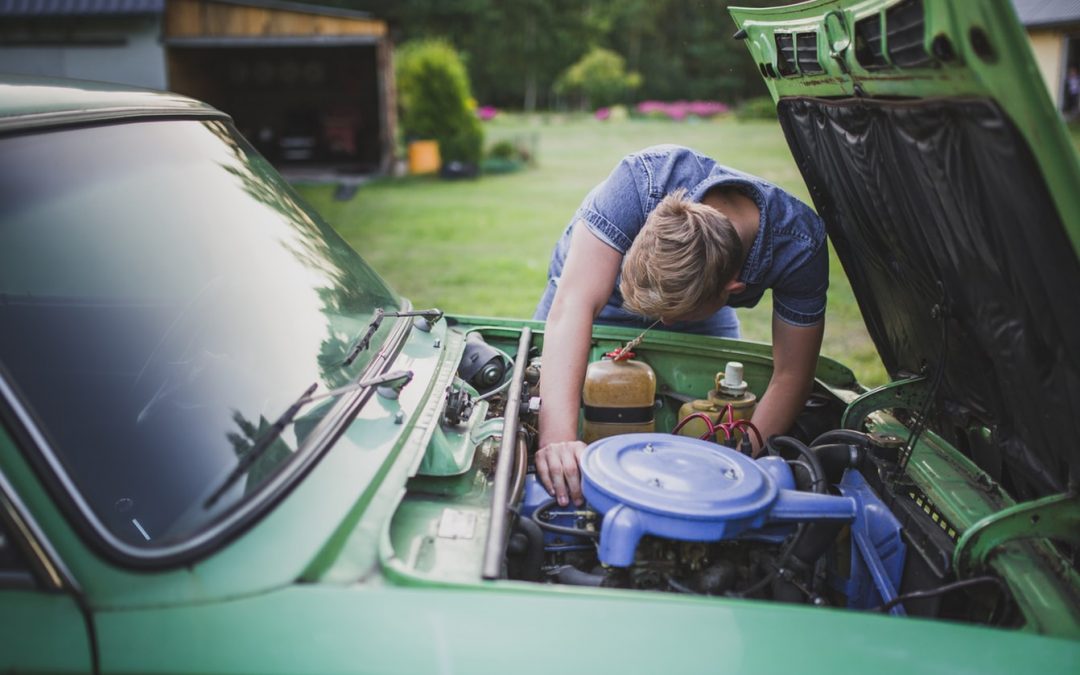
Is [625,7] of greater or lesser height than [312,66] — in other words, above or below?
above

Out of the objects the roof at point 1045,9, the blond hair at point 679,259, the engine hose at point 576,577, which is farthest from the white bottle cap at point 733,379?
the roof at point 1045,9

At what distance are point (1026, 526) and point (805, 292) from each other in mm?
960

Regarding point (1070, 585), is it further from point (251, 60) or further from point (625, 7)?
point (625, 7)

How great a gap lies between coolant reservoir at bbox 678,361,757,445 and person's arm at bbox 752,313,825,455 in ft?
0.14

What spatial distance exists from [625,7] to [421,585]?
5005cm

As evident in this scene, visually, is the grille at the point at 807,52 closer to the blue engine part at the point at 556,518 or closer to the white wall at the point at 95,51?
the blue engine part at the point at 556,518

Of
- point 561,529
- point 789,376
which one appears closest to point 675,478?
point 561,529

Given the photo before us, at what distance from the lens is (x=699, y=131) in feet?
82.3

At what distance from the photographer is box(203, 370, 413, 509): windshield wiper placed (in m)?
1.42

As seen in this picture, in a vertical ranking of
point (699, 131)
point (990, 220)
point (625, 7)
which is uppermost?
point (625, 7)

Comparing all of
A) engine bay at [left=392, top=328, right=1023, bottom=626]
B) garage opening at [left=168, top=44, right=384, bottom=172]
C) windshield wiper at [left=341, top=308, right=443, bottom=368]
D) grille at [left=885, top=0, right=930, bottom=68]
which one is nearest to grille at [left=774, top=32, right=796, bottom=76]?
grille at [left=885, top=0, right=930, bottom=68]

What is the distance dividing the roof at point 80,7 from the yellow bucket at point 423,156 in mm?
5149

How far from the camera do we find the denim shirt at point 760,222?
7.30 feet

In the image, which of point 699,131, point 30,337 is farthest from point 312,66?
point 30,337
